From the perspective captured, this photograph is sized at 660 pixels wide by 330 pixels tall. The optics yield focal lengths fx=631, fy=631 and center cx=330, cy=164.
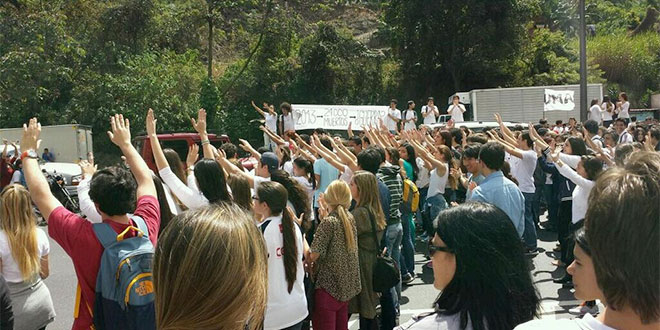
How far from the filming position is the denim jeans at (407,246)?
26.9 ft

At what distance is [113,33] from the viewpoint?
103 ft

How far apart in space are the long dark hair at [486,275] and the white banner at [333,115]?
1433cm

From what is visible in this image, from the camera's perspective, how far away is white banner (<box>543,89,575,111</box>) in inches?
902

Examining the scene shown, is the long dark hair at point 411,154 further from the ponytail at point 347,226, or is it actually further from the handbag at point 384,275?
the ponytail at point 347,226

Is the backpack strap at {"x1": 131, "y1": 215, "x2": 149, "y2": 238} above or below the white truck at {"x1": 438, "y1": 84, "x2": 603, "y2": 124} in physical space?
below

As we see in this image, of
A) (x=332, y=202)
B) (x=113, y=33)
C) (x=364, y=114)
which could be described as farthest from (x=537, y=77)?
(x=332, y=202)

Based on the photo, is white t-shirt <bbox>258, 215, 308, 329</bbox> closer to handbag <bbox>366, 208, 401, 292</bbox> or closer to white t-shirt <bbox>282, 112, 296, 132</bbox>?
handbag <bbox>366, 208, 401, 292</bbox>

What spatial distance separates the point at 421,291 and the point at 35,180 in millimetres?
5558

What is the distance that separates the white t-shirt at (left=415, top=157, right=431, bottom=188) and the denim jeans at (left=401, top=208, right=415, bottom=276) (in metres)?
1.90

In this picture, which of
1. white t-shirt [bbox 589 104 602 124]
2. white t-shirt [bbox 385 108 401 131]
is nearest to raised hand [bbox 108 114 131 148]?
white t-shirt [bbox 385 108 401 131]

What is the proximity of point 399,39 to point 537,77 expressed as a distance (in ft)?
25.2

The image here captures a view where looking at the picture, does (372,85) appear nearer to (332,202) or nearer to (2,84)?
(2,84)

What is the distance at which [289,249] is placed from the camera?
14.2 ft

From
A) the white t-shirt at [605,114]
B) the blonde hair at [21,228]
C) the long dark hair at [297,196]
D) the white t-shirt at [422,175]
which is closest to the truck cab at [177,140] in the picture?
the white t-shirt at [422,175]
